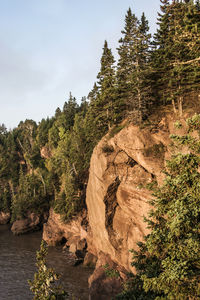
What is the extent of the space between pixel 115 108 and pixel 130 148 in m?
8.49

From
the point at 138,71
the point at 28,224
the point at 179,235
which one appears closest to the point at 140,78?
the point at 138,71

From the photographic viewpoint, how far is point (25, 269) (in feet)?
110

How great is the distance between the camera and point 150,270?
31.1ft

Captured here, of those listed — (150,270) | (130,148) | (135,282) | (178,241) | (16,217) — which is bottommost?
(16,217)

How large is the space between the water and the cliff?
163 inches

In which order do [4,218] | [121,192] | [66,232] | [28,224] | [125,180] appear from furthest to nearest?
[4,218] < [28,224] < [66,232] < [121,192] < [125,180]

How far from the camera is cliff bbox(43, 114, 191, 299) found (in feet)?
72.3

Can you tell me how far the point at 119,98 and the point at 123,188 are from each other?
1428cm

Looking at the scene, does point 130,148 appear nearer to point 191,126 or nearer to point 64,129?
point 191,126

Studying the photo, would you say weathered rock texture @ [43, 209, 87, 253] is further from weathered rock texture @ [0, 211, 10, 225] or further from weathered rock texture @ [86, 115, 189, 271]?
weathered rock texture @ [0, 211, 10, 225]

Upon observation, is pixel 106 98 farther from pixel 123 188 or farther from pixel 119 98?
pixel 123 188

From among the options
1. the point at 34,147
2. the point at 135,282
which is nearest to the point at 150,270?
the point at 135,282

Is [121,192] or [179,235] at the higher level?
[179,235]

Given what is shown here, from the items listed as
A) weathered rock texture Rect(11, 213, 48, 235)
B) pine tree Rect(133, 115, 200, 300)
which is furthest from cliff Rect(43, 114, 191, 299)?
weathered rock texture Rect(11, 213, 48, 235)
